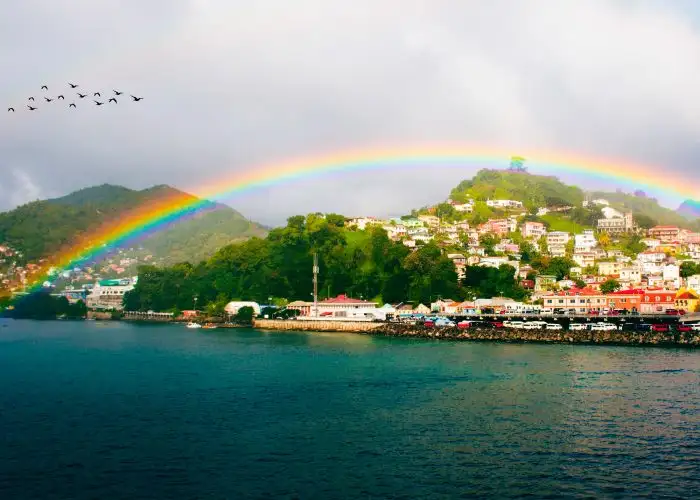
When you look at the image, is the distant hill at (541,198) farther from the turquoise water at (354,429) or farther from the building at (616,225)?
the turquoise water at (354,429)

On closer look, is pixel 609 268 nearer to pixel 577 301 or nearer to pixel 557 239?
pixel 557 239

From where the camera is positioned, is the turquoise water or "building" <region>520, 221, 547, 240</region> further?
"building" <region>520, 221, 547, 240</region>

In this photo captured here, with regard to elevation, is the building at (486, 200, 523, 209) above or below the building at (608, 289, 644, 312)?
above

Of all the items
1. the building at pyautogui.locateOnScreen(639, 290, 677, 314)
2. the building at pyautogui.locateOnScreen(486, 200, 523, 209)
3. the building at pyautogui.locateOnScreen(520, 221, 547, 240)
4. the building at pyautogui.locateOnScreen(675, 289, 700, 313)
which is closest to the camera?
the building at pyautogui.locateOnScreen(675, 289, 700, 313)

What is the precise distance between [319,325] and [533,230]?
64.6m

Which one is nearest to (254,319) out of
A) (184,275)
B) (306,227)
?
(306,227)

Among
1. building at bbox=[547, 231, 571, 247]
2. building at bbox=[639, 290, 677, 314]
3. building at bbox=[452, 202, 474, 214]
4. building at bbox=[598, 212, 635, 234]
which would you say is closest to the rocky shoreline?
building at bbox=[639, 290, 677, 314]

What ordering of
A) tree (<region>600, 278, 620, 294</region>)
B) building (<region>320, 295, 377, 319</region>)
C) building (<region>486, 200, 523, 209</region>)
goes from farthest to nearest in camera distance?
building (<region>486, 200, 523, 209</region>) → building (<region>320, 295, 377, 319</region>) → tree (<region>600, 278, 620, 294</region>)

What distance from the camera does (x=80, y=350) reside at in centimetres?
5394

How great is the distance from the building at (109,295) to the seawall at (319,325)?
5289cm

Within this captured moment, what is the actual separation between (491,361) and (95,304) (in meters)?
110

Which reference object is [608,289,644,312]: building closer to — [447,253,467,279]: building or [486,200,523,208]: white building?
[447,253,467,279]: building

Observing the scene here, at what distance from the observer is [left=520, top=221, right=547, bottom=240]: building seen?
129163 mm

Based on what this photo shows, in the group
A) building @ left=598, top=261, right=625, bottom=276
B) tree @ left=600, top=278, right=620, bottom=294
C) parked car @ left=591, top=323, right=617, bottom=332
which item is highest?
building @ left=598, top=261, right=625, bottom=276
